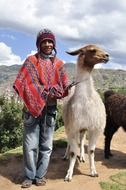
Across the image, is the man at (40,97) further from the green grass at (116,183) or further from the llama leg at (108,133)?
the llama leg at (108,133)

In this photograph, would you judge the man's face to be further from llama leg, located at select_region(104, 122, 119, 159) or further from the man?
llama leg, located at select_region(104, 122, 119, 159)

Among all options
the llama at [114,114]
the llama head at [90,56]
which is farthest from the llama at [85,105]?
the llama at [114,114]

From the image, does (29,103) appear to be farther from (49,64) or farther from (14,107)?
(14,107)

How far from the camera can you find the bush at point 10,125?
28.5 meters

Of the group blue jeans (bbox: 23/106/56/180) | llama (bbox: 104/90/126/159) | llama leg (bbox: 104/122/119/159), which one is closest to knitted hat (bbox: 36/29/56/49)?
blue jeans (bbox: 23/106/56/180)

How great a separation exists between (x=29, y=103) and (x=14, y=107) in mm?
25464

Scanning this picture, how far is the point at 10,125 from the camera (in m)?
31.2

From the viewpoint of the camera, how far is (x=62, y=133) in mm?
11859

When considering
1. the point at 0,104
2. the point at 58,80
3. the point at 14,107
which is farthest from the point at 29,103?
the point at 0,104

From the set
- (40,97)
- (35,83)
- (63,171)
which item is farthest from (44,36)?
(63,171)

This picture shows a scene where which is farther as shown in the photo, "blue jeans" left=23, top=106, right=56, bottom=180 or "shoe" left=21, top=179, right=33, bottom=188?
"blue jeans" left=23, top=106, right=56, bottom=180

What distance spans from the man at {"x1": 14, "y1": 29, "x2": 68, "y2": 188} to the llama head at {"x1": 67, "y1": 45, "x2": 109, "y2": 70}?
38 centimetres

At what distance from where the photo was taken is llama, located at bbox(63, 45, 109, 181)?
7254mm

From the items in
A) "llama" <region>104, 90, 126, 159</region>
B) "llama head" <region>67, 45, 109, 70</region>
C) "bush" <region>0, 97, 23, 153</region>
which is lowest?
"bush" <region>0, 97, 23, 153</region>
